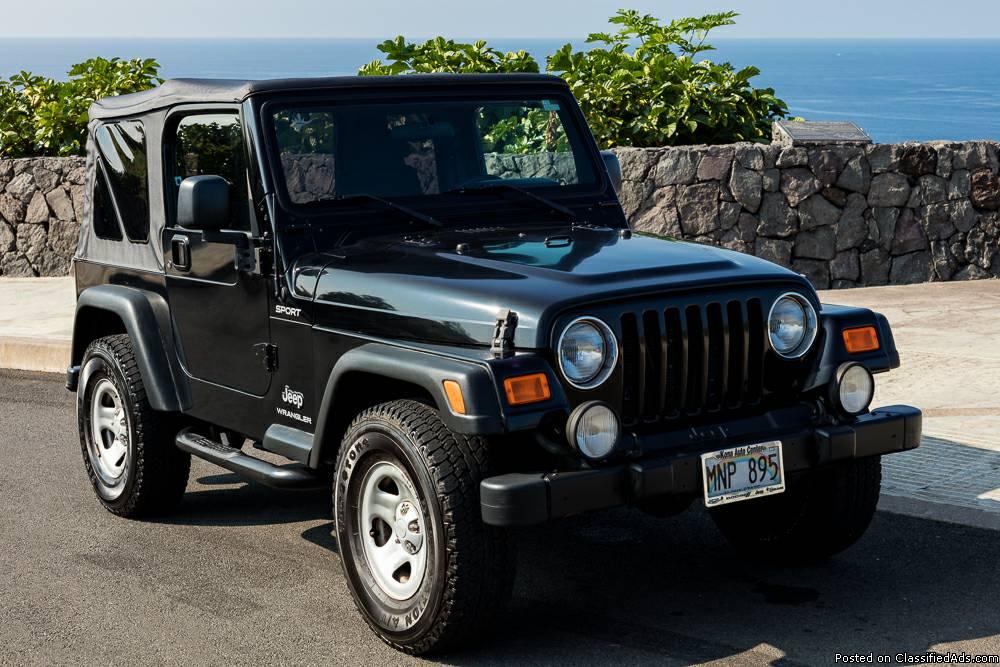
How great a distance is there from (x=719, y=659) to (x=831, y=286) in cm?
783

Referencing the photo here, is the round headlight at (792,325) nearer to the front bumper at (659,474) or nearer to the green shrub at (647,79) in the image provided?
the front bumper at (659,474)

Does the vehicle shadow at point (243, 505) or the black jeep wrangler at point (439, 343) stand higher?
the black jeep wrangler at point (439, 343)

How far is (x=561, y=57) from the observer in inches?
526

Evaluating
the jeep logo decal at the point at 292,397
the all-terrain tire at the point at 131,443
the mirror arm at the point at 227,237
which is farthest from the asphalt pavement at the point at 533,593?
the mirror arm at the point at 227,237

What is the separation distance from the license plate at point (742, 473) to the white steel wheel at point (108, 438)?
3.06 m

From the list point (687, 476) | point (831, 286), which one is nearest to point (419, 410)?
point (687, 476)

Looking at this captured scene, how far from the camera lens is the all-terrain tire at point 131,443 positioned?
249 inches

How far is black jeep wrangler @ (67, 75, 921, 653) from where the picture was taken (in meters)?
4.49

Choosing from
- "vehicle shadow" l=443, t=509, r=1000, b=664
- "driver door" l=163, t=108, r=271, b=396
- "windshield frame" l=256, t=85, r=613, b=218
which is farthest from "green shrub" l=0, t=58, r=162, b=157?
"vehicle shadow" l=443, t=509, r=1000, b=664

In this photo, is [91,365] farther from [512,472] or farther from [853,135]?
[853,135]

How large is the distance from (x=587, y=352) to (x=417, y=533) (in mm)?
845

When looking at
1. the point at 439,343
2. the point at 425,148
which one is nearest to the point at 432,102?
the point at 425,148

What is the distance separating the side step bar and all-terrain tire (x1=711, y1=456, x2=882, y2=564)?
170cm

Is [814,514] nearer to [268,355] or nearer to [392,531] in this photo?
[392,531]
